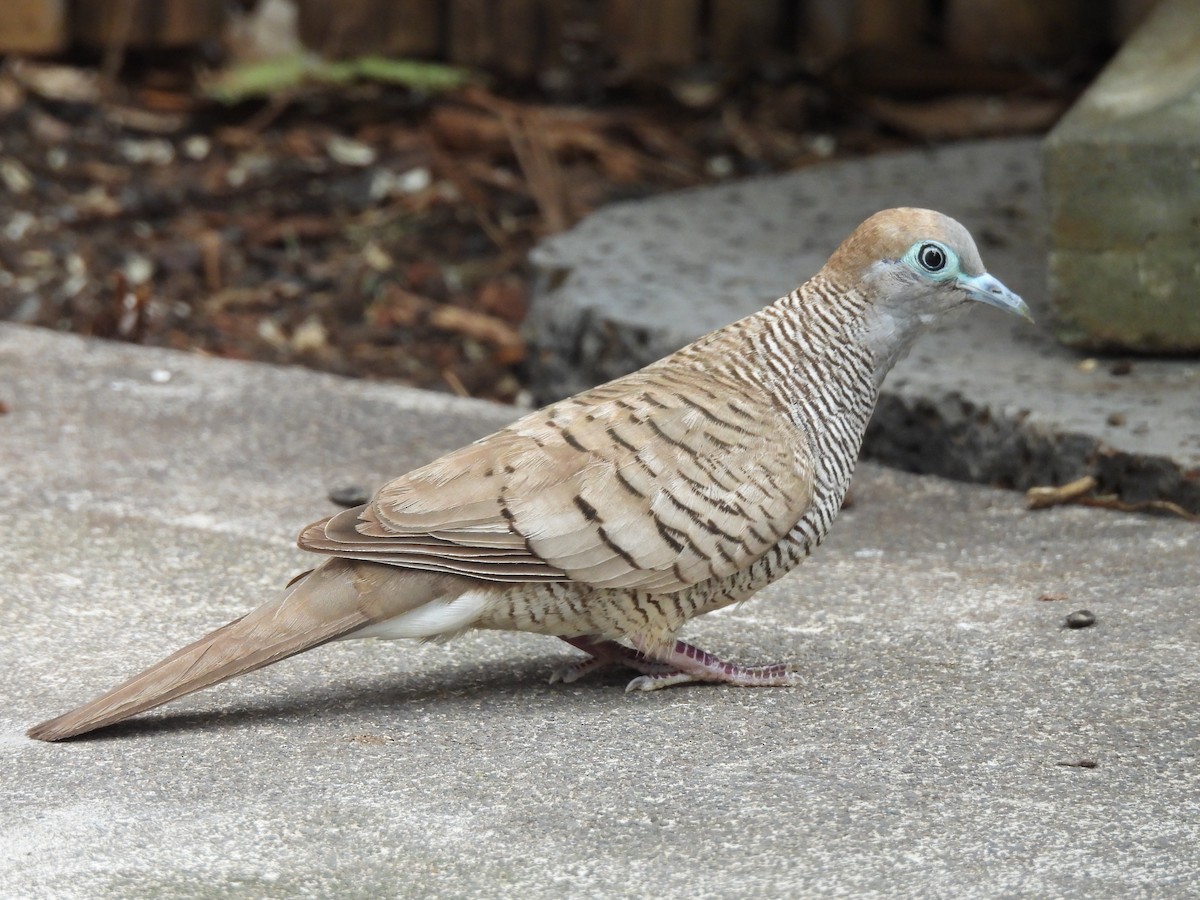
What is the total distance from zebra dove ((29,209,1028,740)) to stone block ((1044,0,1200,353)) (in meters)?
1.74

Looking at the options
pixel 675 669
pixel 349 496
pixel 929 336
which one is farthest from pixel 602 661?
pixel 929 336

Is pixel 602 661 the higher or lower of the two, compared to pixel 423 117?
lower

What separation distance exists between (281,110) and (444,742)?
578 cm

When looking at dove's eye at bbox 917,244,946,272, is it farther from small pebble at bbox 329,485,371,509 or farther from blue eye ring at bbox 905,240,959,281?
small pebble at bbox 329,485,371,509

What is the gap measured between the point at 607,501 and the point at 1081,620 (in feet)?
3.84

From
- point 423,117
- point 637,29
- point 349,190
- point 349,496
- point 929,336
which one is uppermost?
point 637,29

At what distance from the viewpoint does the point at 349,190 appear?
26.5ft

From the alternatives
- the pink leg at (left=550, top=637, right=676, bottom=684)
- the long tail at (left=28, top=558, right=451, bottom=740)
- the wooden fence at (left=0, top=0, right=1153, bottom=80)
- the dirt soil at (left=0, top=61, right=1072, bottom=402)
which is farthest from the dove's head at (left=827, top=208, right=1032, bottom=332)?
the wooden fence at (left=0, top=0, right=1153, bottom=80)

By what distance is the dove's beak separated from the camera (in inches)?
144

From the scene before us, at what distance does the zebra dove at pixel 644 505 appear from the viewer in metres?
3.42

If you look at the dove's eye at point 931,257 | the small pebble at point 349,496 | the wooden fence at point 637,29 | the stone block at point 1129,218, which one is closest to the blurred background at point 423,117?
the wooden fence at point 637,29

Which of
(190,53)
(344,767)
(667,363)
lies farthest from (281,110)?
(344,767)

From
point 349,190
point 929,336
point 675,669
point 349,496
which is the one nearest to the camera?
point 675,669

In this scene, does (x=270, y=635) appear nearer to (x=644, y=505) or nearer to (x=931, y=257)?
(x=644, y=505)
